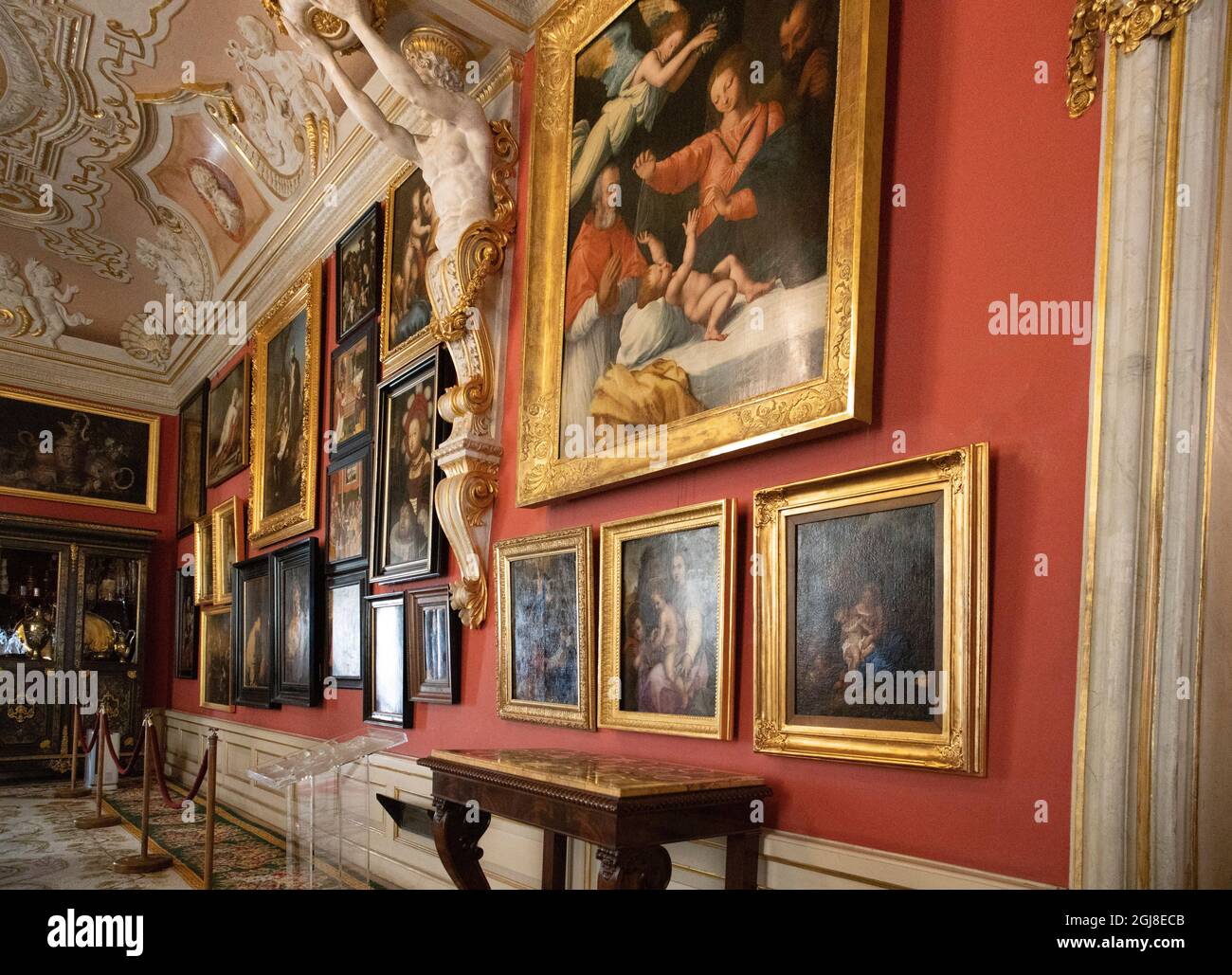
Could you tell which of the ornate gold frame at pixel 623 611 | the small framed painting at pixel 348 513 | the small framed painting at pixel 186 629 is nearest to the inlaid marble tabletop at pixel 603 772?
the ornate gold frame at pixel 623 611

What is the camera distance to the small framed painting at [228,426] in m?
12.3

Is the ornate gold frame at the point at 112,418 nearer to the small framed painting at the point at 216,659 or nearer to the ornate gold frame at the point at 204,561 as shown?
the ornate gold frame at the point at 204,561

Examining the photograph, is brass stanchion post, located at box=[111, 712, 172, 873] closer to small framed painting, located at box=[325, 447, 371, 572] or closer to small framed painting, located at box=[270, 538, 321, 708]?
small framed painting, located at box=[270, 538, 321, 708]

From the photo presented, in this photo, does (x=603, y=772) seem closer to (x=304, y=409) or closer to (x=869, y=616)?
(x=869, y=616)

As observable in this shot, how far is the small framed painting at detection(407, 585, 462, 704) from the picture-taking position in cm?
662

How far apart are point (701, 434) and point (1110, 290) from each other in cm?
196

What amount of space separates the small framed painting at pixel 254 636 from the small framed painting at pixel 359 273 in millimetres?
3309

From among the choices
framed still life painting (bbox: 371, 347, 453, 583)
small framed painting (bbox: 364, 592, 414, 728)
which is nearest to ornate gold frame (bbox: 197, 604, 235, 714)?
small framed painting (bbox: 364, 592, 414, 728)

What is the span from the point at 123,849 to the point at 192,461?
24.8 ft

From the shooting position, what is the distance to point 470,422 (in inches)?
247

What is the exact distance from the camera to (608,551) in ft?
16.5

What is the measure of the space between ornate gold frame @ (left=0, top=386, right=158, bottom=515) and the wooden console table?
11.6 metres
